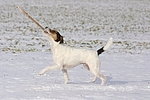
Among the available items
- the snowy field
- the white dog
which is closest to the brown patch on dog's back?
the white dog

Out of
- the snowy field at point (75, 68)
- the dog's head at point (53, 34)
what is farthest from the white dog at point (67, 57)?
the snowy field at point (75, 68)

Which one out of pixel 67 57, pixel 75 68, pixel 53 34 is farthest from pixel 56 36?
pixel 75 68

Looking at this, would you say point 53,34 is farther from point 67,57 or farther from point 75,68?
point 75,68

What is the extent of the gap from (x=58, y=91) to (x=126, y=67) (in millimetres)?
5096

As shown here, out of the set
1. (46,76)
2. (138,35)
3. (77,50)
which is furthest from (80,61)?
(138,35)

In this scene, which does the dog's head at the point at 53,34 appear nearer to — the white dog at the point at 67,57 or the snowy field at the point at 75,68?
the white dog at the point at 67,57

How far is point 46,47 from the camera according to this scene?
57.4ft

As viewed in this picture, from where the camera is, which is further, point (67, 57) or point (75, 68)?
point (75, 68)

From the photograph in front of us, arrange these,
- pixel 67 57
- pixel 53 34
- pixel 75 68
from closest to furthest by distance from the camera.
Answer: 1. pixel 53 34
2. pixel 67 57
3. pixel 75 68

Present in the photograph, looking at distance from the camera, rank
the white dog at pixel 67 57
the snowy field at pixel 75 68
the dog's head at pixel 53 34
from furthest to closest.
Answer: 1. the white dog at pixel 67 57
2. the dog's head at pixel 53 34
3. the snowy field at pixel 75 68

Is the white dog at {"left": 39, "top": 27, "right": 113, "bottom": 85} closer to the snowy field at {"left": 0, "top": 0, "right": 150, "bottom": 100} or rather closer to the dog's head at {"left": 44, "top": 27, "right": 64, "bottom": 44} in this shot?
the dog's head at {"left": 44, "top": 27, "right": 64, "bottom": 44}

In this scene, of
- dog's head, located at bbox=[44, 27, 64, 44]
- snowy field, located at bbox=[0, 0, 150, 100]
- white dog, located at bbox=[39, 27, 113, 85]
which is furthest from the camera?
white dog, located at bbox=[39, 27, 113, 85]

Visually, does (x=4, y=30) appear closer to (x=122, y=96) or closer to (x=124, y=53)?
(x=124, y=53)

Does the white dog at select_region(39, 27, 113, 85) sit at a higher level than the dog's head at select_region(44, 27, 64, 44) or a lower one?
lower
